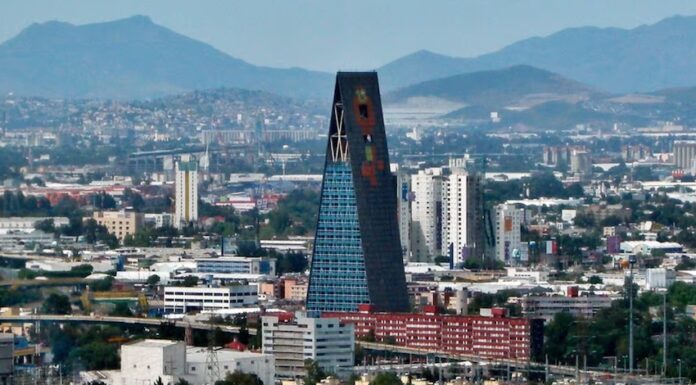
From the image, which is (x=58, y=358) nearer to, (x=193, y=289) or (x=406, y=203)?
(x=193, y=289)

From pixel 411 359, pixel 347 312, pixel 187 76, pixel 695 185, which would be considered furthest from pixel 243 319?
pixel 187 76

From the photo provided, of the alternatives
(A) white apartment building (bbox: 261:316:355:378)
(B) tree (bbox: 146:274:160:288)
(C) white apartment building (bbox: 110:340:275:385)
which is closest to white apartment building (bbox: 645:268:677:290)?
(B) tree (bbox: 146:274:160:288)

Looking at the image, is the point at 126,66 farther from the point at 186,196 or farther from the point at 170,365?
the point at 170,365

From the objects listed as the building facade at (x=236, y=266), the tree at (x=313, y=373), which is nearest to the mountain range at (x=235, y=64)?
the building facade at (x=236, y=266)

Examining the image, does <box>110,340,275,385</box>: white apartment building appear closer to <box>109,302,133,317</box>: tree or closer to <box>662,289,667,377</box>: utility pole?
<box>662,289,667,377</box>: utility pole

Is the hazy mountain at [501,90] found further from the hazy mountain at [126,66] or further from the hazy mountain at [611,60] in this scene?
the hazy mountain at [611,60]

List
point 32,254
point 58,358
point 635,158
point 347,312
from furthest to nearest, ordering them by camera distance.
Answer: point 635,158, point 32,254, point 347,312, point 58,358
